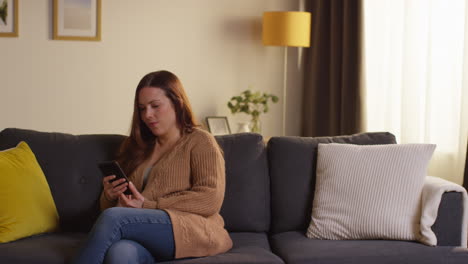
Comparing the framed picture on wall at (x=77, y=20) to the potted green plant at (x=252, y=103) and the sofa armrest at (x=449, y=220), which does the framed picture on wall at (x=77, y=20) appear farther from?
the sofa armrest at (x=449, y=220)

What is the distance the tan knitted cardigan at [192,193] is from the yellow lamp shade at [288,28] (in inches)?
96.6

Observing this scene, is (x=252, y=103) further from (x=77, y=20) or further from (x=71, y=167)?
(x=71, y=167)

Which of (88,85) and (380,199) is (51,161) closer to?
(380,199)

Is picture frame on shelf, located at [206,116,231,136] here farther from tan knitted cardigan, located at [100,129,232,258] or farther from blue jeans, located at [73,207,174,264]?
blue jeans, located at [73,207,174,264]

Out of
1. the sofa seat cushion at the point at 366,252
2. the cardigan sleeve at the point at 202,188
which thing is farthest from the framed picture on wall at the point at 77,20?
the sofa seat cushion at the point at 366,252

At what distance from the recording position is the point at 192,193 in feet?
8.55

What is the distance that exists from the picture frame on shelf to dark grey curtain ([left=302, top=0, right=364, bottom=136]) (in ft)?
2.11

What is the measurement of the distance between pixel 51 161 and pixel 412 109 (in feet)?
8.38

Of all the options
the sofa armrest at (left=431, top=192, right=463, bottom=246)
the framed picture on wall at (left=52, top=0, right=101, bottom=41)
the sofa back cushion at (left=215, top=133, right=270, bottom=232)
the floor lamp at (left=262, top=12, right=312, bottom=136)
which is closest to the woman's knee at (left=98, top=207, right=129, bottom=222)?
the sofa back cushion at (left=215, top=133, right=270, bottom=232)

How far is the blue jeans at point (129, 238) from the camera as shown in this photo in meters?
2.31

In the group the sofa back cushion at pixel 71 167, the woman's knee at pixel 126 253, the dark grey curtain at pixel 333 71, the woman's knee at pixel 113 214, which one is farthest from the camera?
the dark grey curtain at pixel 333 71

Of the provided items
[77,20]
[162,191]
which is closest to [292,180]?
[162,191]

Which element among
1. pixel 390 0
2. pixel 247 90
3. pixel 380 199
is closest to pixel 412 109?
pixel 390 0

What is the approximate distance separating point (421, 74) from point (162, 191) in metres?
2.44
